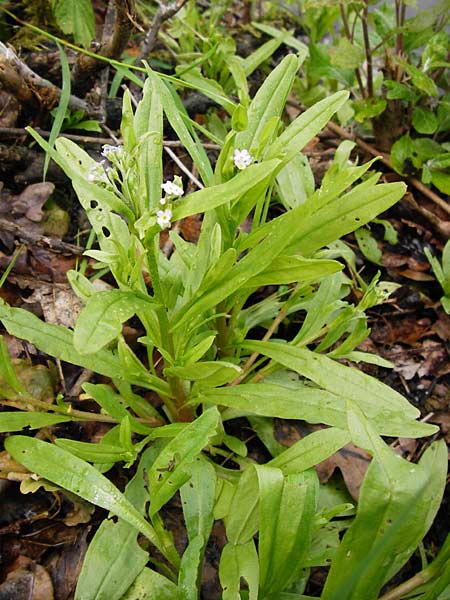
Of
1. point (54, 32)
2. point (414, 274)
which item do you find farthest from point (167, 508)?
point (54, 32)

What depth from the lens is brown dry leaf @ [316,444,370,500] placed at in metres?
1.85

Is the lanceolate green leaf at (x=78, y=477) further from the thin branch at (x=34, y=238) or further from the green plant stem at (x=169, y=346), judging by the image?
the thin branch at (x=34, y=238)

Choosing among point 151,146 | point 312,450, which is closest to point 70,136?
point 151,146

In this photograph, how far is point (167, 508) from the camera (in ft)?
5.80

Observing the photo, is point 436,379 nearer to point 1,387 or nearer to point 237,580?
point 237,580

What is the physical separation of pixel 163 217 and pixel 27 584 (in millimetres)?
1063

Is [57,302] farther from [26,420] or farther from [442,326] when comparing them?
[442,326]

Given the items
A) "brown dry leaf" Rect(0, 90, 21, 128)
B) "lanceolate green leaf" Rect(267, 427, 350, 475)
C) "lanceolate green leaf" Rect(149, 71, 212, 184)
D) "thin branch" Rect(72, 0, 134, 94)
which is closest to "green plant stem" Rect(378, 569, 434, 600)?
"lanceolate green leaf" Rect(267, 427, 350, 475)

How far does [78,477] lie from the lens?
149 centimetres

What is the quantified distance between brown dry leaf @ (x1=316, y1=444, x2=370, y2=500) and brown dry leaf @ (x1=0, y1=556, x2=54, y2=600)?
2.83 feet

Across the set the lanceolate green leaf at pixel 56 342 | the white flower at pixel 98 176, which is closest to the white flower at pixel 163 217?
the white flower at pixel 98 176

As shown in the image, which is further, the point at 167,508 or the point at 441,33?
the point at 441,33

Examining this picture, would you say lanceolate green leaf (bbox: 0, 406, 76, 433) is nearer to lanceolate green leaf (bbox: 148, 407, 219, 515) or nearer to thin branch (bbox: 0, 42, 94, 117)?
lanceolate green leaf (bbox: 148, 407, 219, 515)

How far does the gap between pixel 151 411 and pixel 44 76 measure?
1514 millimetres
